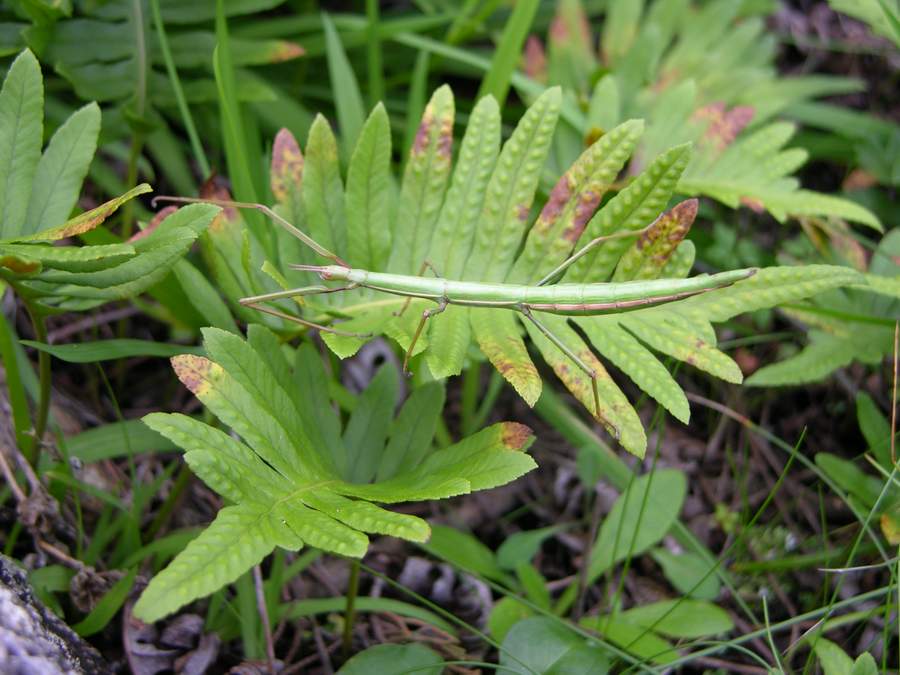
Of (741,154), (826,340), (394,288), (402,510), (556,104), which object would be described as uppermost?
(556,104)

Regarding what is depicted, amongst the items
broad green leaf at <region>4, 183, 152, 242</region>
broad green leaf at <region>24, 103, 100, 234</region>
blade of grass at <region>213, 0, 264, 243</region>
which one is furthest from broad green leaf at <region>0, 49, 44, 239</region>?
blade of grass at <region>213, 0, 264, 243</region>

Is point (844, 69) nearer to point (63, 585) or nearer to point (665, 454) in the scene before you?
point (665, 454)

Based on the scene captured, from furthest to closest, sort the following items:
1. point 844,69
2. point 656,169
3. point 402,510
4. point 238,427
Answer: point 844,69, point 402,510, point 656,169, point 238,427

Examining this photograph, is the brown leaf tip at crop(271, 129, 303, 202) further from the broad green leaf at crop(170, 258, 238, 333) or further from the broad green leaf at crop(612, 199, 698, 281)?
the broad green leaf at crop(612, 199, 698, 281)

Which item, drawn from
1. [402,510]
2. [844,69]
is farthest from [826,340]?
[844,69]

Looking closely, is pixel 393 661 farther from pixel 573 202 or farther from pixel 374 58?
pixel 374 58

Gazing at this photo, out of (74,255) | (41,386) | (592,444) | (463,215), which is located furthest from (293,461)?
(592,444)

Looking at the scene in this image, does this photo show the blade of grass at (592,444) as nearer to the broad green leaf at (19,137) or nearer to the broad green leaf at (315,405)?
the broad green leaf at (315,405)

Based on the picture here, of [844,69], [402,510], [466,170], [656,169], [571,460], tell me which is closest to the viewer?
[656,169]
